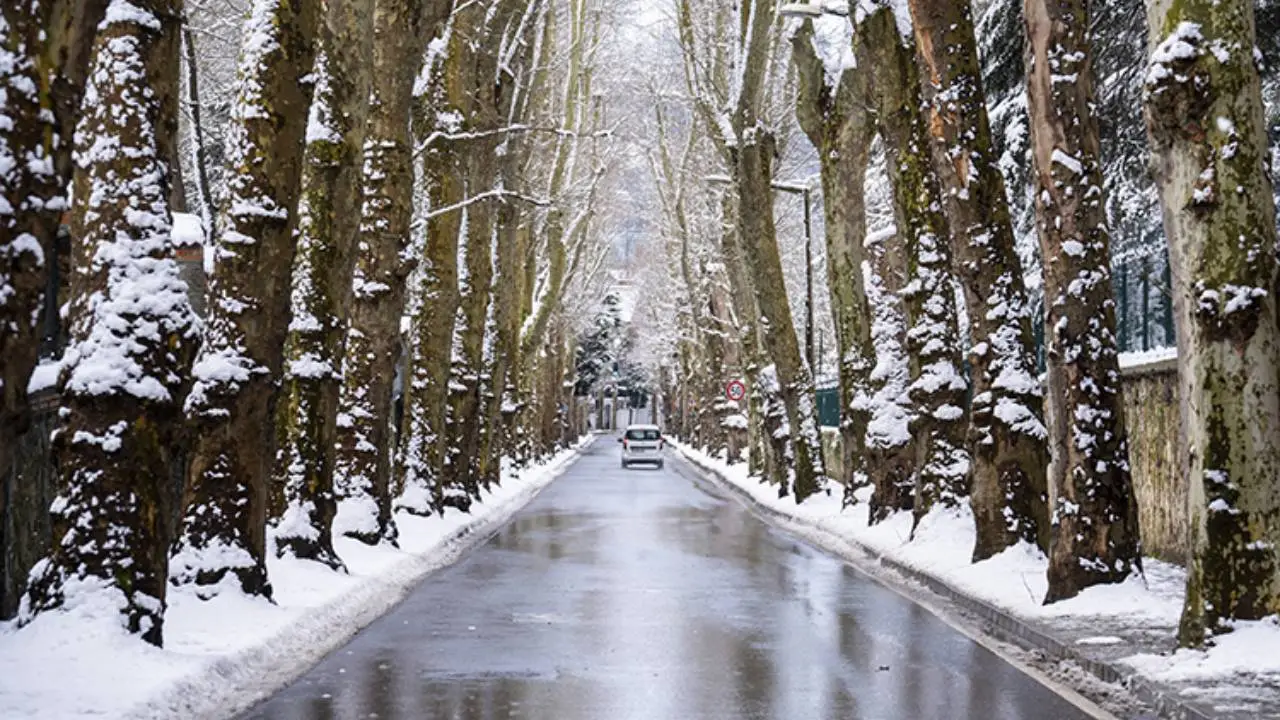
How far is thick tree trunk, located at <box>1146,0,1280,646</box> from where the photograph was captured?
34.3ft

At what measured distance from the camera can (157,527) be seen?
405 inches

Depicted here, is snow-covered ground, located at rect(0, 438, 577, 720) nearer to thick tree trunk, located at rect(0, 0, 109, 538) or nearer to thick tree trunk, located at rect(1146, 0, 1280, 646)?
thick tree trunk, located at rect(0, 0, 109, 538)

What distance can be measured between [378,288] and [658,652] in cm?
940

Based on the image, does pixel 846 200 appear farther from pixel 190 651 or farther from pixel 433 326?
pixel 190 651

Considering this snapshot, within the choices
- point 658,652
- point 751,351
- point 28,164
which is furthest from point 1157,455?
point 751,351

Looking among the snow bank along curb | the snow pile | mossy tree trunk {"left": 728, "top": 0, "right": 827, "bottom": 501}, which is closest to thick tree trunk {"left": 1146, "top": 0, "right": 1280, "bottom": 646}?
the snow bank along curb

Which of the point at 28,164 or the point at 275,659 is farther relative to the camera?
the point at 275,659

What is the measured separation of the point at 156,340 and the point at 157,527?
3.86 feet

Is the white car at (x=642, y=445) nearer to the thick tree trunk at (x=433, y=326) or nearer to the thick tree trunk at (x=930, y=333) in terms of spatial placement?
the thick tree trunk at (x=433, y=326)

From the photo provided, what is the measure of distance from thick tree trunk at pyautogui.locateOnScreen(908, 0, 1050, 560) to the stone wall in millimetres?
1996

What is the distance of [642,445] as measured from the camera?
216ft

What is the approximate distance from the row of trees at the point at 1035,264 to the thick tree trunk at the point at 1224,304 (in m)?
0.01

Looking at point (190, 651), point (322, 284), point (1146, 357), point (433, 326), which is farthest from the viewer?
point (433, 326)

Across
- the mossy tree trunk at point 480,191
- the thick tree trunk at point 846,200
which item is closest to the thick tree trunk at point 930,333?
the thick tree trunk at point 846,200
